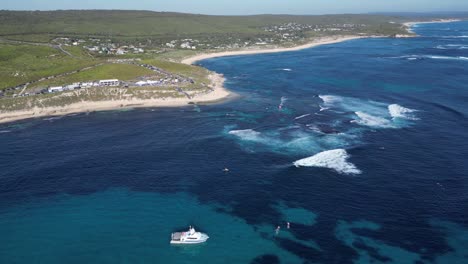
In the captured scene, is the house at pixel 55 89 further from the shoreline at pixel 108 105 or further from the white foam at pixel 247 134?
the white foam at pixel 247 134

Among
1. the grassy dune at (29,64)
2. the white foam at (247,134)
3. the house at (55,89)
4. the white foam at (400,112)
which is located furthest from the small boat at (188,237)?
the grassy dune at (29,64)

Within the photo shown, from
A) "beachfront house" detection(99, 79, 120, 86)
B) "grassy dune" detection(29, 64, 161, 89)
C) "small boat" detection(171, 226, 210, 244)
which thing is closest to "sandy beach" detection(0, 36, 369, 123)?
"beachfront house" detection(99, 79, 120, 86)

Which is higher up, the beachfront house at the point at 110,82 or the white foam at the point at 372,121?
the beachfront house at the point at 110,82

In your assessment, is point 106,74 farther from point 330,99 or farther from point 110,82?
point 330,99

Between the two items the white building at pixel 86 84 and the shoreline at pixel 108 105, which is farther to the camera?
the white building at pixel 86 84

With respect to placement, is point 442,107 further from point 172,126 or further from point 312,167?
point 172,126

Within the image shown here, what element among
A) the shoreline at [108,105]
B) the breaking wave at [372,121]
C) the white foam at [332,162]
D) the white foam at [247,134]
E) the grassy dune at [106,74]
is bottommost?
the white foam at [332,162]

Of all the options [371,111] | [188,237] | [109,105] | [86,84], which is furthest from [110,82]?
[188,237]
